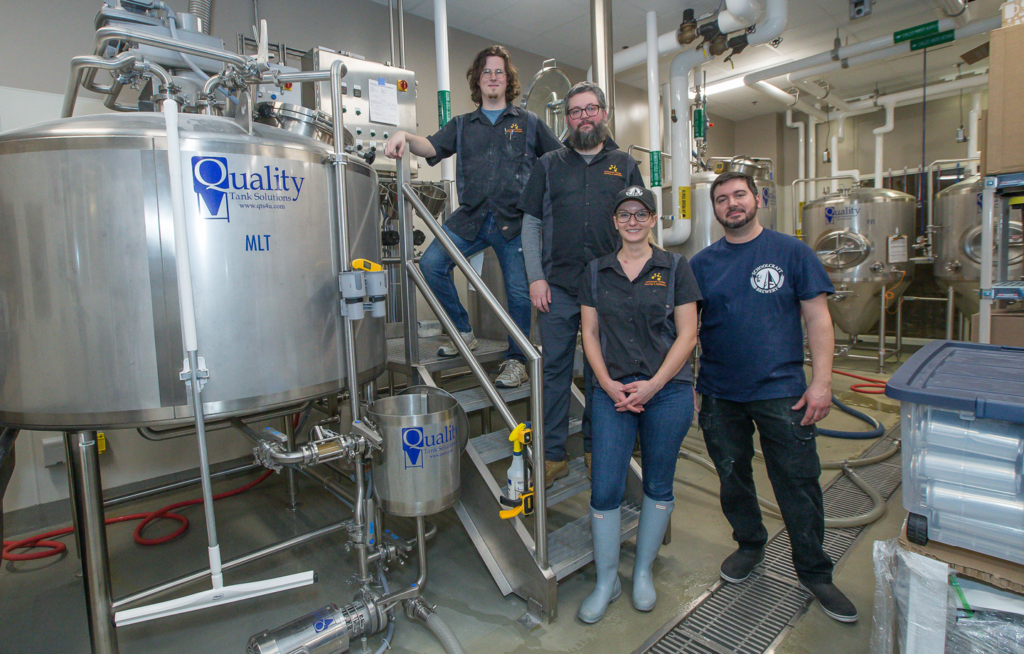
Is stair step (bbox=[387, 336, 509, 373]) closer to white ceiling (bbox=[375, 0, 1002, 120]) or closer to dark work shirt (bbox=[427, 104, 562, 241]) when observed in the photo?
dark work shirt (bbox=[427, 104, 562, 241])

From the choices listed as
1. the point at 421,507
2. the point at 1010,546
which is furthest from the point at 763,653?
the point at 421,507

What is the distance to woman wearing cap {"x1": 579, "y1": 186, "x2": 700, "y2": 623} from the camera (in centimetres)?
189

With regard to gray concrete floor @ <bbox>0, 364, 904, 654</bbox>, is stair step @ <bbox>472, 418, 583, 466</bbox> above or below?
above

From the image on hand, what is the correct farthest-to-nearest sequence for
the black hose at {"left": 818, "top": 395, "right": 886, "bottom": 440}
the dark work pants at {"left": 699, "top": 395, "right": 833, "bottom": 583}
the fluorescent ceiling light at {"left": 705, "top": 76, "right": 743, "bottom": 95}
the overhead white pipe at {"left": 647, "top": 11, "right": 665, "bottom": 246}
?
the fluorescent ceiling light at {"left": 705, "top": 76, "right": 743, "bottom": 95} → the overhead white pipe at {"left": 647, "top": 11, "right": 665, "bottom": 246} → the black hose at {"left": 818, "top": 395, "right": 886, "bottom": 440} → the dark work pants at {"left": 699, "top": 395, "right": 833, "bottom": 583}

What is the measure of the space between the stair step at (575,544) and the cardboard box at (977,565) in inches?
44.9

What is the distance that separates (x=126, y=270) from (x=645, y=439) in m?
1.81

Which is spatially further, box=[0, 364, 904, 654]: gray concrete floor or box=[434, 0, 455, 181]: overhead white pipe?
box=[434, 0, 455, 181]: overhead white pipe

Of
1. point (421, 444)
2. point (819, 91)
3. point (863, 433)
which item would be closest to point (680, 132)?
point (863, 433)

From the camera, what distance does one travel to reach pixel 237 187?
1.79 meters

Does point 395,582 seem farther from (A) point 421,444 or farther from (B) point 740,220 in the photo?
(B) point 740,220

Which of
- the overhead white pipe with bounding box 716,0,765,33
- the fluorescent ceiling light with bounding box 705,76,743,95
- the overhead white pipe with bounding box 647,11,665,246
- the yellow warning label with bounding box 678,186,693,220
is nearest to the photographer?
the overhead white pipe with bounding box 716,0,765,33

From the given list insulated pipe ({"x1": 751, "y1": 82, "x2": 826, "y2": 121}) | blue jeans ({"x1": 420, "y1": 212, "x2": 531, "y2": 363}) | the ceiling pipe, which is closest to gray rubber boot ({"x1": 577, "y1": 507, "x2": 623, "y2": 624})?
blue jeans ({"x1": 420, "y1": 212, "x2": 531, "y2": 363})

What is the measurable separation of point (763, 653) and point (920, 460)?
1.01 m

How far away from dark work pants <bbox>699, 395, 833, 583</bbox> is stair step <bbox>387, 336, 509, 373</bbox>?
115 cm
